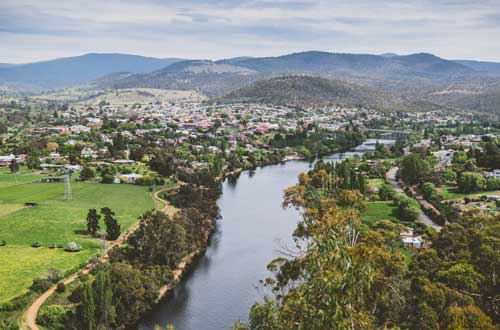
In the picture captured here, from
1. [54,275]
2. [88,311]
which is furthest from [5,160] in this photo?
[88,311]

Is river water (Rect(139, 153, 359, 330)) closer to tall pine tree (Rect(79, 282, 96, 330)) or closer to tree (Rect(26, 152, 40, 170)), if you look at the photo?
tall pine tree (Rect(79, 282, 96, 330))

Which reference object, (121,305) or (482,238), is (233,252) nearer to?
(121,305)

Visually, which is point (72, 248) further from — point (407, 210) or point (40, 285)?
point (407, 210)

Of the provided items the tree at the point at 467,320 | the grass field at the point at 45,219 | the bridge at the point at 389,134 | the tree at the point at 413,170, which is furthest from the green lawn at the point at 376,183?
the bridge at the point at 389,134

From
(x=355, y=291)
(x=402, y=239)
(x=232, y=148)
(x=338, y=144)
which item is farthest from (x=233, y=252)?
(x=338, y=144)

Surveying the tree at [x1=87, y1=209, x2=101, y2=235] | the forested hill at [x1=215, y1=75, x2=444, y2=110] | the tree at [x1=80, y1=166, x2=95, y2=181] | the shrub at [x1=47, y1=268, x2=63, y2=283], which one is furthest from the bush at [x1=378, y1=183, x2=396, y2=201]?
the forested hill at [x1=215, y1=75, x2=444, y2=110]
